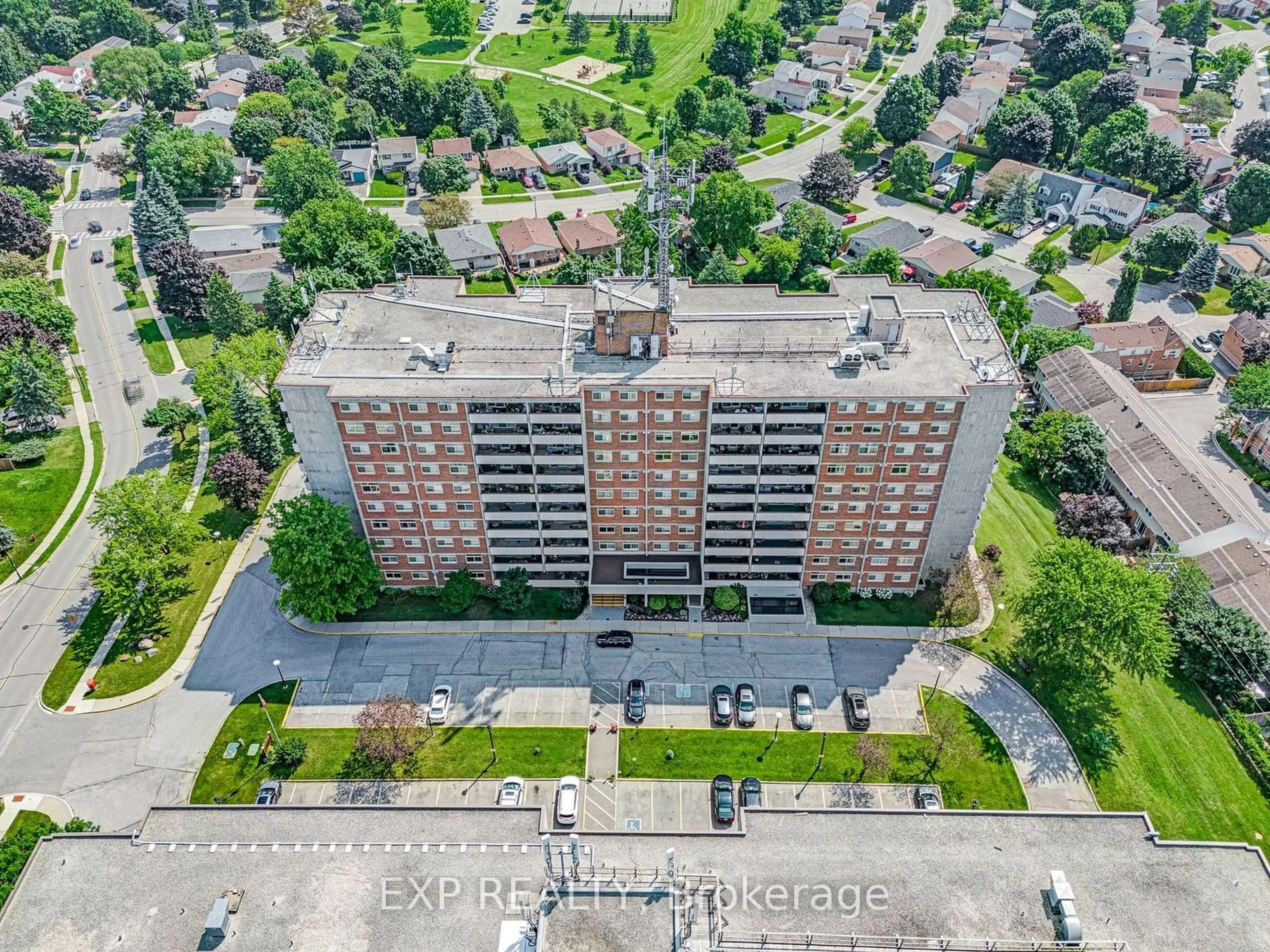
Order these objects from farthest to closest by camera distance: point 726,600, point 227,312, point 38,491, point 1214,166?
1. point 1214,166
2. point 227,312
3. point 38,491
4. point 726,600

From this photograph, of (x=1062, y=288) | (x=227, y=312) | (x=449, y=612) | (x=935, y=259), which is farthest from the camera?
(x=1062, y=288)

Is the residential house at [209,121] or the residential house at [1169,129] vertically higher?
the residential house at [1169,129]

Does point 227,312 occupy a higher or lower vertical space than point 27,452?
higher

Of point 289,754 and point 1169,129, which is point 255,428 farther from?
point 1169,129

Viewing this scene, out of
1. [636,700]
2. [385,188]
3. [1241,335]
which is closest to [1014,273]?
[1241,335]

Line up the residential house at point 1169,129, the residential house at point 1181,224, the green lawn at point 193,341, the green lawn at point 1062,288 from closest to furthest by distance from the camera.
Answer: the green lawn at point 193,341 < the green lawn at point 1062,288 < the residential house at point 1181,224 < the residential house at point 1169,129

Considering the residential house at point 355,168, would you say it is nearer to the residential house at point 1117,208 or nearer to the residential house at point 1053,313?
the residential house at point 1053,313

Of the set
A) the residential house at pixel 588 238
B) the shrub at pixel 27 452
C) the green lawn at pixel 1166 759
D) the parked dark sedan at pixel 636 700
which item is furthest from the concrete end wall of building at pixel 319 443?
the residential house at pixel 588 238
